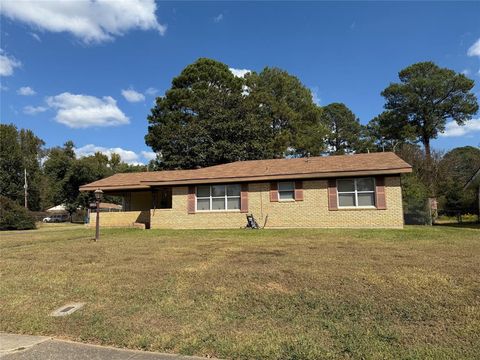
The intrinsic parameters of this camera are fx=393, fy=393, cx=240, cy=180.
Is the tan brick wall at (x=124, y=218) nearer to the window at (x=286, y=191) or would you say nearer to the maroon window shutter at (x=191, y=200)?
the maroon window shutter at (x=191, y=200)

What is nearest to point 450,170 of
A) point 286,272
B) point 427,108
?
point 427,108

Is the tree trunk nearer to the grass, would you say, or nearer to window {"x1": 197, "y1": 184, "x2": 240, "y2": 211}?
window {"x1": 197, "y1": 184, "x2": 240, "y2": 211}

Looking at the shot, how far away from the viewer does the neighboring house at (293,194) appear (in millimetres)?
17047

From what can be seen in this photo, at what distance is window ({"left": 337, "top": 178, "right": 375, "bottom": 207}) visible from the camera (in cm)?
1741

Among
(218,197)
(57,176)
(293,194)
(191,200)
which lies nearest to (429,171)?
(293,194)

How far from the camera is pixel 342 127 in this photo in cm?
5231

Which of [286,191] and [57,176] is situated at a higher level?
[57,176]

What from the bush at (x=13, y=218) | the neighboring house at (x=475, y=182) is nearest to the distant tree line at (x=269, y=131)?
the neighboring house at (x=475, y=182)

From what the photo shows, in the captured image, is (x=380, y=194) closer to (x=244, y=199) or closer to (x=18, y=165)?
(x=244, y=199)

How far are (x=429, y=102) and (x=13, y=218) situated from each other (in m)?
45.1

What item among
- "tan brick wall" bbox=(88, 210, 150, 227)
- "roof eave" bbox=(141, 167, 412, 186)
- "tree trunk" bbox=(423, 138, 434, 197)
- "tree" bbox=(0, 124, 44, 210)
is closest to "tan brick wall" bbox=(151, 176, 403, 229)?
"roof eave" bbox=(141, 167, 412, 186)

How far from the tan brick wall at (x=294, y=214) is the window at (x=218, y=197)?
0.35 meters

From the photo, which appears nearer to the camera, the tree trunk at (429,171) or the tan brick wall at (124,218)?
the tan brick wall at (124,218)

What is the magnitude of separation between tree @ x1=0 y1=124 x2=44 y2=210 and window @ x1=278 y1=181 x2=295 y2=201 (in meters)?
47.3
